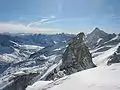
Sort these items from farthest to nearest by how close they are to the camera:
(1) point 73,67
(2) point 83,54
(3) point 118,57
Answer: (3) point 118,57
(2) point 83,54
(1) point 73,67

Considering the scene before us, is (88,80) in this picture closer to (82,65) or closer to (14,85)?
(82,65)

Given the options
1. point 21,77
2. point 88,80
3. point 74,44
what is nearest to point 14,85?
point 21,77

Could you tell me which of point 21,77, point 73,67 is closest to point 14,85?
point 21,77

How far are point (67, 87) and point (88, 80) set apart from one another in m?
2.60

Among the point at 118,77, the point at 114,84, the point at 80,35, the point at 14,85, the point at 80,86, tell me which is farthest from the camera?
the point at 14,85

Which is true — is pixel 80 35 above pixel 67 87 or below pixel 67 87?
above

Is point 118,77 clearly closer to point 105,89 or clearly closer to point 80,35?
point 105,89

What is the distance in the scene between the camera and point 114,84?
21969 millimetres

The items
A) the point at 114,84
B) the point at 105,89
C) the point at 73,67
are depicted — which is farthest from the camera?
the point at 73,67

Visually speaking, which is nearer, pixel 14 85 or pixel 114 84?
pixel 114 84

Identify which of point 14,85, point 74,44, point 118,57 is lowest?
point 14,85

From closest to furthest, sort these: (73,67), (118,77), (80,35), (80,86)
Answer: (80,86), (118,77), (73,67), (80,35)

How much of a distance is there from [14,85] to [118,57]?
203ft

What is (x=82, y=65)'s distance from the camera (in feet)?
252
